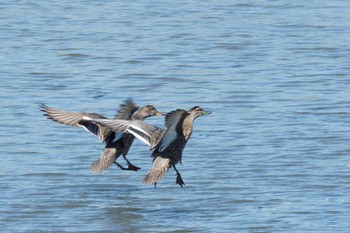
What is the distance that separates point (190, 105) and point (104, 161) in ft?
10.3

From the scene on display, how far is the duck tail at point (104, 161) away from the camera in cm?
1014

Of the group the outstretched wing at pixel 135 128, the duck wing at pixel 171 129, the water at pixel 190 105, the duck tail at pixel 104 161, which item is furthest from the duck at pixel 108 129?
the duck wing at pixel 171 129

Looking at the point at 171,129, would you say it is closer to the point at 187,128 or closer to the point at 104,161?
the point at 187,128

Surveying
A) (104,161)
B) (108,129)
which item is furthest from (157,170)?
(108,129)

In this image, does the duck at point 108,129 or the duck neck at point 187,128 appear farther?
the duck at point 108,129

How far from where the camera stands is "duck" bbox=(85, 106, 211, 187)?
938 centimetres

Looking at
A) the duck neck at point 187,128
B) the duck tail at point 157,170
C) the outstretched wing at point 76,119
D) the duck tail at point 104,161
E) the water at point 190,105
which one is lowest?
the water at point 190,105

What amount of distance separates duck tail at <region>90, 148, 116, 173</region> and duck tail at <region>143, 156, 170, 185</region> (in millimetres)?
591

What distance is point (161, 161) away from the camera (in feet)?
31.9

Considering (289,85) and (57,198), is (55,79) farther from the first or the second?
(57,198)

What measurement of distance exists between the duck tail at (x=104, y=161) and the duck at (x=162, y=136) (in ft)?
1.62

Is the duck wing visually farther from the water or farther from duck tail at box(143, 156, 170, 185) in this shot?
the water

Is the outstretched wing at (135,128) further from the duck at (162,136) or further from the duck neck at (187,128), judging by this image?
the duck neck at (187,128)

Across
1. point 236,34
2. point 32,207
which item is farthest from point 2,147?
point 236,34
